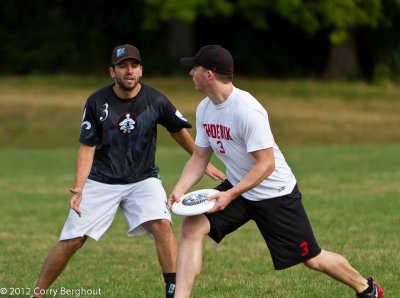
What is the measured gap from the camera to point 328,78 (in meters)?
42.4

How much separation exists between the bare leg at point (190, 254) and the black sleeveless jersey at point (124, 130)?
1113 millimetres

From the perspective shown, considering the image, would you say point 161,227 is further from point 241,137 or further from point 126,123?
point 241,137

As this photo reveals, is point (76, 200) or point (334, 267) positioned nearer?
point (334, 267)

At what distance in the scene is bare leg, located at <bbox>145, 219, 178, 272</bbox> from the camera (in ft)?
26.1

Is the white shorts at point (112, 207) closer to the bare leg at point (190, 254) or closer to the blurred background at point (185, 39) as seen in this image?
the bare leg at point (190, 254)

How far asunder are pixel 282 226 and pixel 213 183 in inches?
447

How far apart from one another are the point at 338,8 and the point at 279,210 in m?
32.9

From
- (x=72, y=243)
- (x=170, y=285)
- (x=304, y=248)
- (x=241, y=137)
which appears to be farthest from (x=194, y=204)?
(x=72, y=243)

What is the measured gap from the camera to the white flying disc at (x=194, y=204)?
688cm

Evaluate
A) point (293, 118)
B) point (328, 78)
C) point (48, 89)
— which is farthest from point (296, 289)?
point (328, 78)

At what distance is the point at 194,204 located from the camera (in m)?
6.95

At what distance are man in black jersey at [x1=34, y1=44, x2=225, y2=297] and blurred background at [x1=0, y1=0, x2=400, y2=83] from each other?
32.5 meters

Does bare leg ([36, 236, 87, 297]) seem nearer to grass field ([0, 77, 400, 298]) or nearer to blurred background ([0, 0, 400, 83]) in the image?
grass field ([0, 77, 400, 298])

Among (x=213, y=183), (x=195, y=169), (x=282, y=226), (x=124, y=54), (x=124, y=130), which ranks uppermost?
(x=124, y=54)
